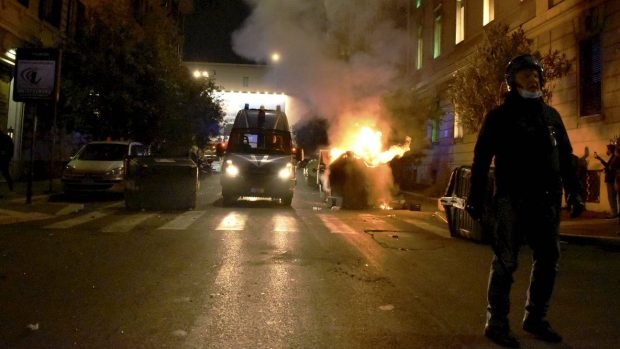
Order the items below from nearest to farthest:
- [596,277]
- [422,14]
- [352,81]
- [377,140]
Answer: [596,277] < [377,140] < [352,81] < [422,14]

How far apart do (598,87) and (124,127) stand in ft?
52.4

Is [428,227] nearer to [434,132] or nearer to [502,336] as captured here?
[502,336]

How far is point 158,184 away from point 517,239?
9962mm

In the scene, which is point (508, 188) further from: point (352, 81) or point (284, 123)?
point (352, 81)

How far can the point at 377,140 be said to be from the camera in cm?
1881

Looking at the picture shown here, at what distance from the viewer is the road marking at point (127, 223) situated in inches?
349

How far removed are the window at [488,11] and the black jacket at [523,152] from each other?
53.7ft

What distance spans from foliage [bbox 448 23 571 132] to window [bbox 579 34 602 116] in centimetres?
48

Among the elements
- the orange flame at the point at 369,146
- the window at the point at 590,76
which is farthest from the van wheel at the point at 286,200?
the window at the point at 590,76

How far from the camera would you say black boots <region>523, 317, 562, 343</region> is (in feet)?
11.9

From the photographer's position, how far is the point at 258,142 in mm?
14305

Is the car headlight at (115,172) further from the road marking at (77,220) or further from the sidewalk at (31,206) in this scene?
the road marking at (77,220)

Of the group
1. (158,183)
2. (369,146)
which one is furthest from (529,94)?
(369,146)

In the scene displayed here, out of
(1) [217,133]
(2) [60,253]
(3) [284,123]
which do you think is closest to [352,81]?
(3) [284,123]
